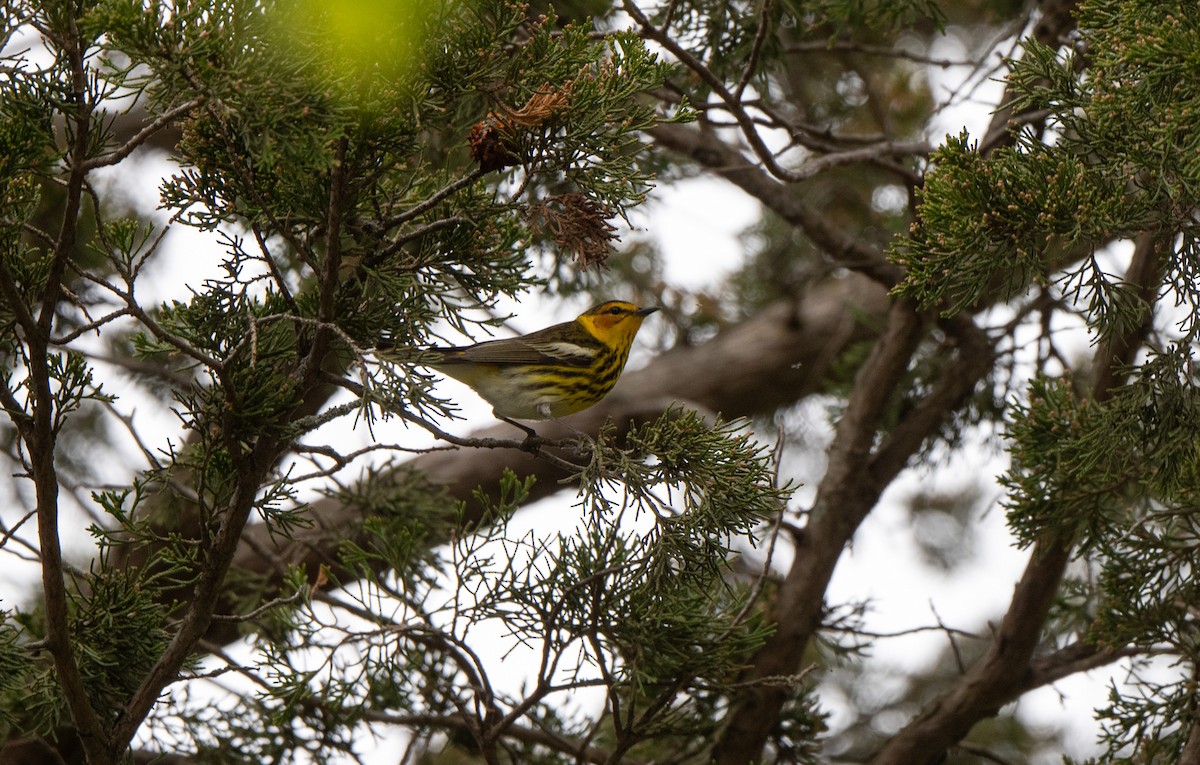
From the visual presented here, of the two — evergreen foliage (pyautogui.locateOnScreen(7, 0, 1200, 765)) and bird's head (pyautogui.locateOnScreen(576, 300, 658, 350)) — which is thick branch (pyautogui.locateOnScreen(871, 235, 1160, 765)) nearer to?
evergreen foliage (pyautogui.locateOnScreen(7, 0, 1200, 765))

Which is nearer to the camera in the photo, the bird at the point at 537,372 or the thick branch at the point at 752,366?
the bird at the point at 537,372

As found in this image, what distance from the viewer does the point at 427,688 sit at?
4.08 meters

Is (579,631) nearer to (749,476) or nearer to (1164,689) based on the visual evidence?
(749,476)

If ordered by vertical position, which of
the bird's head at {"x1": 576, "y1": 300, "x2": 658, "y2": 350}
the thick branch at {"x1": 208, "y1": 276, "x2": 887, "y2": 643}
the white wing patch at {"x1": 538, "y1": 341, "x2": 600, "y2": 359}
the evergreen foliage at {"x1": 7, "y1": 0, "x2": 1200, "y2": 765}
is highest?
the thick branch at {"x1": 208, "y1": 276, "x2": 887, "y2": 643}

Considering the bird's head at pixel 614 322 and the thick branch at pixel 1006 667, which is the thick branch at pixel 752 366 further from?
the thick branch at pixel 1006 667

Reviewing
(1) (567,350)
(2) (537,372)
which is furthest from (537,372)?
(1) (567,350)

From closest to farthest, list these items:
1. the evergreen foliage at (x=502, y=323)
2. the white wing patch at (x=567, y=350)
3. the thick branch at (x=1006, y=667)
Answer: the evergreen foliage at (x=502, y=323)
the thick branch at (x=1006, y=667)
the white wing patch at (x=567, y=350)

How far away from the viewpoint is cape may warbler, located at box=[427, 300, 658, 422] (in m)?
4.26

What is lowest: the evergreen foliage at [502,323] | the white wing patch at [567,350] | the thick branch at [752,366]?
the evergreen foliage at [502,323]

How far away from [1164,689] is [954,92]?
7.53ft

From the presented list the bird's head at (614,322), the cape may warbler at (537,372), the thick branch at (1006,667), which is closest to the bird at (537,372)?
the cape may warbler at (537,372)

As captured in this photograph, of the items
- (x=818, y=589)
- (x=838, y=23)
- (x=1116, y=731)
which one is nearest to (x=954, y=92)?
(x=838, y=23)

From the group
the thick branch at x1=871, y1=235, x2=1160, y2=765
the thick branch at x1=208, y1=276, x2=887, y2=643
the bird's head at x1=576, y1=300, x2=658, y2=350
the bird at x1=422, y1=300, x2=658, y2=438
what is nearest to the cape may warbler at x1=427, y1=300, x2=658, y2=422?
the bird at x1=422, y1=300, x2=658, y2=438

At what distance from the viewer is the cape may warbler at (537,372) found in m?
4.26
